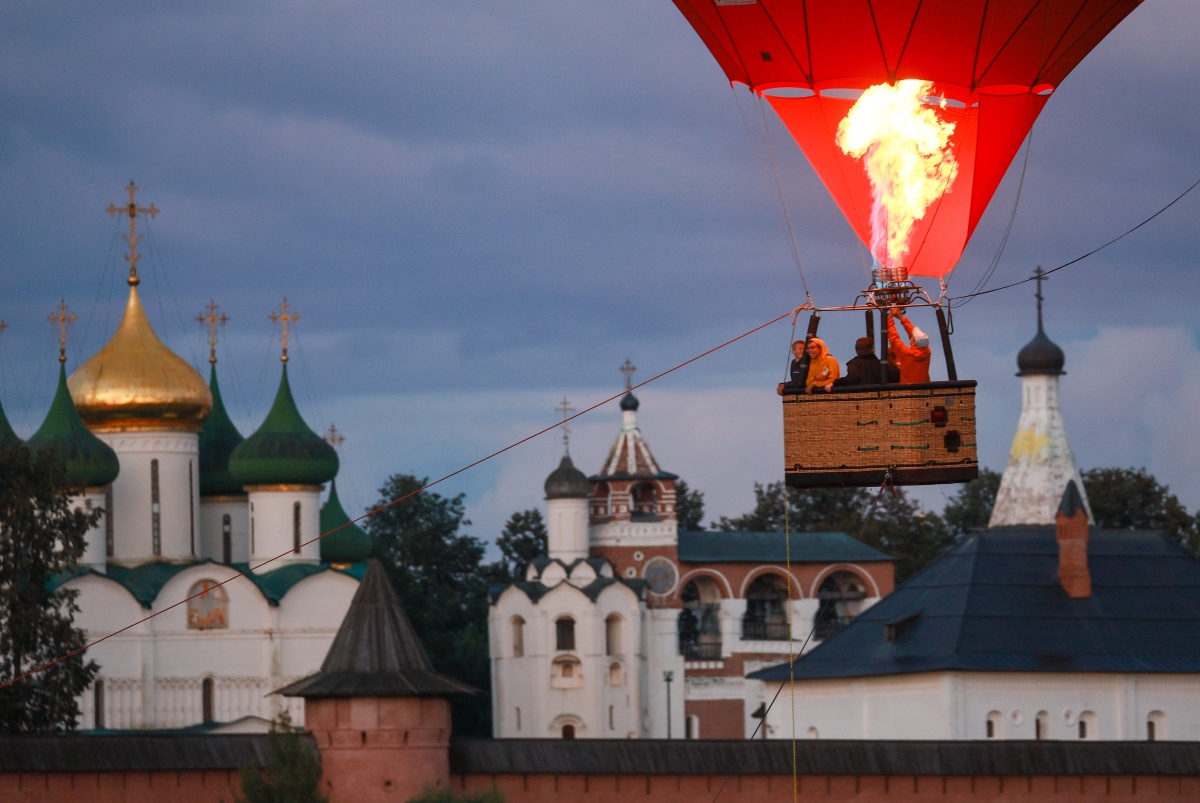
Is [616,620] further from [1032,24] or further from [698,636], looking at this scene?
[1032,24]

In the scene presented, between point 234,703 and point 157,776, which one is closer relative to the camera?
point 157,776

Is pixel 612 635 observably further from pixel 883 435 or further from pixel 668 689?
pixel 883 435

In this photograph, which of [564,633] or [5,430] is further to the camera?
[564,633]

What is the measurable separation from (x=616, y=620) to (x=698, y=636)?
3117mm

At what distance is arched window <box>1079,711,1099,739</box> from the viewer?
41.6 meters

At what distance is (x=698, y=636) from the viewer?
6050 cm

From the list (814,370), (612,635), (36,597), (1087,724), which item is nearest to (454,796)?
(36,597)

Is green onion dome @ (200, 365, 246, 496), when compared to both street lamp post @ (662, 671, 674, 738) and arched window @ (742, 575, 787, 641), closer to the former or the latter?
street lamp post @ (662, 671, 674, 738)

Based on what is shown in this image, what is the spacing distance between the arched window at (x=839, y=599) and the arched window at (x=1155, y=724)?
740 inches

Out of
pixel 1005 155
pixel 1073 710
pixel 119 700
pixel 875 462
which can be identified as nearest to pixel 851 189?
pixel 1005 155

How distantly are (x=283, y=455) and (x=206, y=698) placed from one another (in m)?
4.62

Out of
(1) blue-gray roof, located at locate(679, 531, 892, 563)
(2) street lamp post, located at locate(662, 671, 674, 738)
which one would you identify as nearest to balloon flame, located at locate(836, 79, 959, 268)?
(2) street lamp post, located at locate(662, 671, 674, 738)

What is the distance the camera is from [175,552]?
166 feet

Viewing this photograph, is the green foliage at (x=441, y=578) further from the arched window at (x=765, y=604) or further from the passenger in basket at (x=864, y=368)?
the passenger in basket at (x=864, y=368)
